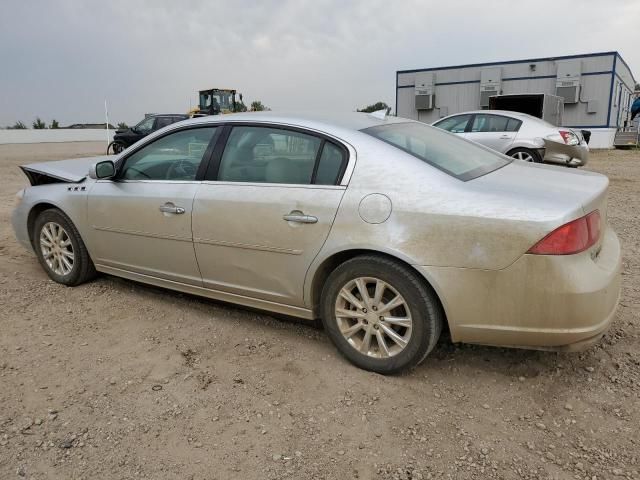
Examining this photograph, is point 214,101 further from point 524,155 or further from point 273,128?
point 273,128

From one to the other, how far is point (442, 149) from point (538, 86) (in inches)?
901

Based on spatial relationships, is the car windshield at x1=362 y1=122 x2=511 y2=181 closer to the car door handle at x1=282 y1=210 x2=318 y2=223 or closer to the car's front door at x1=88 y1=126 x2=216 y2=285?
the car door handle at x1=282 y1=210 x2=318 y2=223

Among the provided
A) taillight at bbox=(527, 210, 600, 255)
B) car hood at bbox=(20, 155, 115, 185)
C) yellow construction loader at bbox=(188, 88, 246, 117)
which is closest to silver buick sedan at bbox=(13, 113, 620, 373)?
taillight at bbox=(527, 210, 600, 255)

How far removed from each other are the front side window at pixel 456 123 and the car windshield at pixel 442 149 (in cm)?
716

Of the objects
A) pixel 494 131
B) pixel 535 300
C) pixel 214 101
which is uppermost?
pixel 214 101

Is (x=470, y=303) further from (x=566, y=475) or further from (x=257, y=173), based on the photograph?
(x=257, y=173)

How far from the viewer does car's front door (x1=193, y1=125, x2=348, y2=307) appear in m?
2.88

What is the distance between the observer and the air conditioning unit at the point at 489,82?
76.1 feet

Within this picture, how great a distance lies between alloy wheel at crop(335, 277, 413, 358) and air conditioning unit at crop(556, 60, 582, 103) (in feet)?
A: 73.7

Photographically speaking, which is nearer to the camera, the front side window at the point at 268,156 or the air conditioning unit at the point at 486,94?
the front side window at the point at 268,156

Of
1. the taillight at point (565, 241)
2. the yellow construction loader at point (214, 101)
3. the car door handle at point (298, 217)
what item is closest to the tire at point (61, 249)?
the car door handle at point (298, 217)

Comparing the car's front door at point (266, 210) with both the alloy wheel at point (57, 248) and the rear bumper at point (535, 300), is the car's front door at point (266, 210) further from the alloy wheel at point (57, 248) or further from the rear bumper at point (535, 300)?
the alloy wheel at point (57, 248)

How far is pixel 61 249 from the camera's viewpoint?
14.0 ft

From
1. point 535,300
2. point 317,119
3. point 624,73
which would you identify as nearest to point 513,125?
point 317,119
